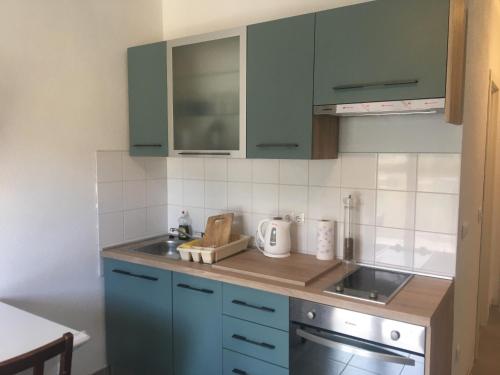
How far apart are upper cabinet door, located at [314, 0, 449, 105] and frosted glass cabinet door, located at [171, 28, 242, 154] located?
482 millimetres

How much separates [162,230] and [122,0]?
1.46 m

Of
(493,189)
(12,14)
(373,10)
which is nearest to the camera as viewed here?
(373,10)

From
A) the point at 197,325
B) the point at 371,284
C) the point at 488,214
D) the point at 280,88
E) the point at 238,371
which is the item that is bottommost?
the point at 238,371

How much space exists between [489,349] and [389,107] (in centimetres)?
237

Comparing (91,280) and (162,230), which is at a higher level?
(162,230)

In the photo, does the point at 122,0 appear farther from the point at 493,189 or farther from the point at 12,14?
the point at 493,189

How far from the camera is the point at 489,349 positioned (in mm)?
3170

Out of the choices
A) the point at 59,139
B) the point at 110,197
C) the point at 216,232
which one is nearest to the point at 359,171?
the point at 216,232

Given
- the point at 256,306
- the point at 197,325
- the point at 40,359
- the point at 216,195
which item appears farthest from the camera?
the point at 216,195

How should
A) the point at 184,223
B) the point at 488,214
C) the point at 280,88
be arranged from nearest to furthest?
the point at 280,88, the point at 184,223, the point at 488,214

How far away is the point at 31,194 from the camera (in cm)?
218

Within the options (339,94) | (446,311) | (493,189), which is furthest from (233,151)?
(493,189)

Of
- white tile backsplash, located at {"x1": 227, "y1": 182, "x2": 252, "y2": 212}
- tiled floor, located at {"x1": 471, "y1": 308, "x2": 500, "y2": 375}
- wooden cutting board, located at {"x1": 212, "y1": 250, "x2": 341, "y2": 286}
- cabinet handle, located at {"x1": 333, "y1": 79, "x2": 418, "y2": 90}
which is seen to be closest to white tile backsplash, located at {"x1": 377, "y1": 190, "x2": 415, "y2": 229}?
wooden cutting board, located at {"x1": 212, "y1": 250, "x2": 341, "y2": 286}

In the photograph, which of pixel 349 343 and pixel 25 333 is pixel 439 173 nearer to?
pixel 349 343
